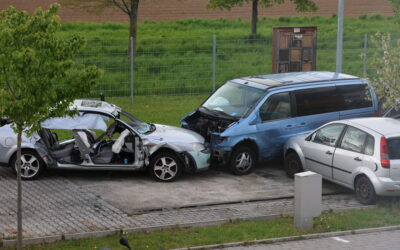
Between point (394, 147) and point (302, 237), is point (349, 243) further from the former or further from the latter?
point (394, 147)

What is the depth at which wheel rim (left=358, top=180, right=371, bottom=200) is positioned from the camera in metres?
12.8

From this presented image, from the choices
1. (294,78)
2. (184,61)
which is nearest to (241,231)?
(294,78)

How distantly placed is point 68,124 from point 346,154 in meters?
4.95

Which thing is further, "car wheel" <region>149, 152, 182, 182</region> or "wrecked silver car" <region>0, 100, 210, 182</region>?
"car wheel" <region>149, 152, 182, 182</region>

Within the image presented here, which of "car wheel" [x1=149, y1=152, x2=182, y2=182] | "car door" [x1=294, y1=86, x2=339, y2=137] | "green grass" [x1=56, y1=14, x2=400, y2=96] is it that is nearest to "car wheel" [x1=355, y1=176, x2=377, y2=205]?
"car door" [x1=294, y1=86, x2=339, y2=137]

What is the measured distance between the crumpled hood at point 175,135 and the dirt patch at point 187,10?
2247 cm

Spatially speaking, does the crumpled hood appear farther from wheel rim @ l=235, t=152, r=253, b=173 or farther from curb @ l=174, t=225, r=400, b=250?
curb @ l=174, t=225, r=400, b=250

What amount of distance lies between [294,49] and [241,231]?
35.0 ft

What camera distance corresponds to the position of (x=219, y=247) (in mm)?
10531

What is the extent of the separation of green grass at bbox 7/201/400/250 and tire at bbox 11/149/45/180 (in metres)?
3.47

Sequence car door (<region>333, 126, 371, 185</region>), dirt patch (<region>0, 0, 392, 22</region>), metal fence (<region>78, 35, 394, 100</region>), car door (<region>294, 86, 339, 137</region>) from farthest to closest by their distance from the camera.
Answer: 1. dirt patch (<region>0, 0, 392, 22</region>)
2. metal fence (<region>78, 35, 394, 100</region>)
3. car door (<region>294, 86, 339, 137</region>)
4. car door (<region>333, 126, 371, 185</region>)

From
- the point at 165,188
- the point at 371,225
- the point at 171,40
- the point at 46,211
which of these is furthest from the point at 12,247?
the point at 171,40

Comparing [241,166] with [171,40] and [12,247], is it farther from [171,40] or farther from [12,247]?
[171,40]

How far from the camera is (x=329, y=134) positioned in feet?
45.7
